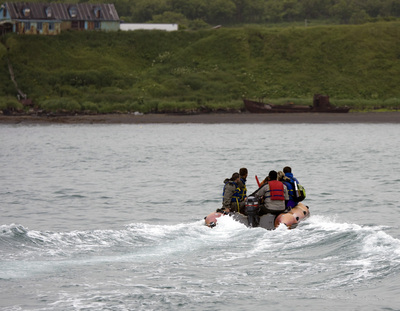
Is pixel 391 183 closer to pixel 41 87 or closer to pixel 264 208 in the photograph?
pixel 264 208

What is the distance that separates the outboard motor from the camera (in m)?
23.4

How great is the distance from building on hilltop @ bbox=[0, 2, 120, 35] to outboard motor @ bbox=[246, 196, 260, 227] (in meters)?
98.2

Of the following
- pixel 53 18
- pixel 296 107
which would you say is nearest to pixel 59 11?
pixel 53 18

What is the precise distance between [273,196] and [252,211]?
35.1 inches

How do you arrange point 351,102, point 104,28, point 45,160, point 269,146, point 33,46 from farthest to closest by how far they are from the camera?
point 104,28 → point 33,46 → point 351,102 → point 269,146 → point 45,160

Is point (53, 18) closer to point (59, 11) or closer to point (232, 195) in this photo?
point (59, 11)

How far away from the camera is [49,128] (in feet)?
270

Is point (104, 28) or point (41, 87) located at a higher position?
point (104, 28)

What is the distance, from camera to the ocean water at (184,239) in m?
16.9

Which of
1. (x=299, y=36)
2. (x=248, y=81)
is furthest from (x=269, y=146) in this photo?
(x=299, y=36)

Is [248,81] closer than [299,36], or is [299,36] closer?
[248,81]

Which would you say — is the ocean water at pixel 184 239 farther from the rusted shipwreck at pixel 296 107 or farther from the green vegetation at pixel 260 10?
the green vegetation at pixel 260 10

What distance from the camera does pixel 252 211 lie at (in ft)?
77.5

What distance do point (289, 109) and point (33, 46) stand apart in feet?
147
